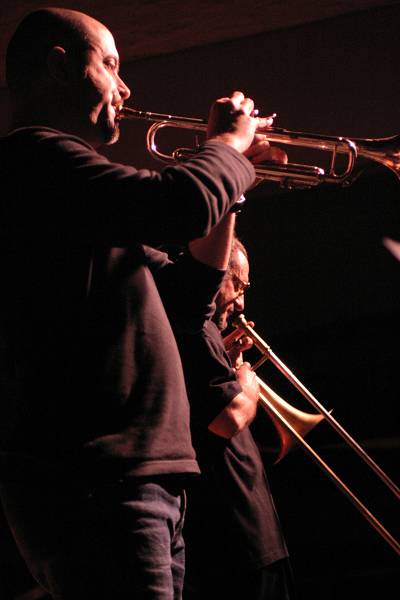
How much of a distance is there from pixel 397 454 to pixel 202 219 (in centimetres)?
257

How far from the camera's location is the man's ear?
137 centimetres

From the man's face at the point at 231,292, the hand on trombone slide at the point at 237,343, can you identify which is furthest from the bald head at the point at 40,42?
the hand on trombone slide at the point at 237,343

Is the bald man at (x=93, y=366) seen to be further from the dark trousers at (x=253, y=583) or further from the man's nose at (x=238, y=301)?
the man's nose at (x=238, y=301)

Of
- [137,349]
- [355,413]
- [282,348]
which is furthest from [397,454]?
[137,349]

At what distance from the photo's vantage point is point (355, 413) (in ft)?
11.8

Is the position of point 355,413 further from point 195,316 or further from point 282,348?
point 195,316

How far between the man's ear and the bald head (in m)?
0.01

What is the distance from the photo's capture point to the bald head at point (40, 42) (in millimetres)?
1392

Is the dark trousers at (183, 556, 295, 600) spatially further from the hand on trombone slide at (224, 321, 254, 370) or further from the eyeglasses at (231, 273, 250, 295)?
the eyeglasses at (231, 273, 250, 295)

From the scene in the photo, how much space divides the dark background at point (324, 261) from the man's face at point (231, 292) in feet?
2.77

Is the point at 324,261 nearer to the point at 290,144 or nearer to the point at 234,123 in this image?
the point at 290,144

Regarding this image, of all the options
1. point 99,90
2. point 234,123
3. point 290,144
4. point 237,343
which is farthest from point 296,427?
point 99,90

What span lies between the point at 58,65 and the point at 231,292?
160 centimetres

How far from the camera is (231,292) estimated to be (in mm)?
2889
